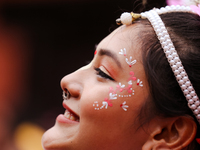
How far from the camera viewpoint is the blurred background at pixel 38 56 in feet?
9.58

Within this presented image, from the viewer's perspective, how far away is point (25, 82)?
3068 mm

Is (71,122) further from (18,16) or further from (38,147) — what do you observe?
(18,16)

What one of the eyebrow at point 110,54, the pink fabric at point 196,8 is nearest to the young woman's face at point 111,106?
the eyebrow at point 110,54

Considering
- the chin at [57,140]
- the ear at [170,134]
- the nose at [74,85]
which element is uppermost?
the nose at [74,85]

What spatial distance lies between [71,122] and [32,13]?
2.14 metres

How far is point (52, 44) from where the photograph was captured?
3.02 metres

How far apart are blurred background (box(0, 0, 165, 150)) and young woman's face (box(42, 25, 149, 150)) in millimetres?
1624

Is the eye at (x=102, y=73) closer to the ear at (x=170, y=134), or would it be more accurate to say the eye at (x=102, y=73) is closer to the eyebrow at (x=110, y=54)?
the eyebrow at (x=110, y=54)

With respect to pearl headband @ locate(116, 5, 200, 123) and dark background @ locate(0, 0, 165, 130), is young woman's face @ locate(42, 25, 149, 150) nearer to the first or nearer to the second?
pearl headband @ locate(116, 5, 200, 123)

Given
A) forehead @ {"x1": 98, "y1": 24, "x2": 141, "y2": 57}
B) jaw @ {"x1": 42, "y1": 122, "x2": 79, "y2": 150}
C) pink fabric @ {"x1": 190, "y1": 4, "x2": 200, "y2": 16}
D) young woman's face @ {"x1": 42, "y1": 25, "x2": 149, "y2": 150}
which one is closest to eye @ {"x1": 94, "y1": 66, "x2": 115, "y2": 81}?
young woman's face @ {"x1": 42, "y1": 25, "x2": 149, "y2": 150}

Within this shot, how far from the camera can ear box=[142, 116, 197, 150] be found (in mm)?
1187

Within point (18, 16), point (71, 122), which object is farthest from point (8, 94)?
point (71, 122)

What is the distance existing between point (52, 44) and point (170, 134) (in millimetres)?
2084

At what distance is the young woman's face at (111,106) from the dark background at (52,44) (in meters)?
1.65
